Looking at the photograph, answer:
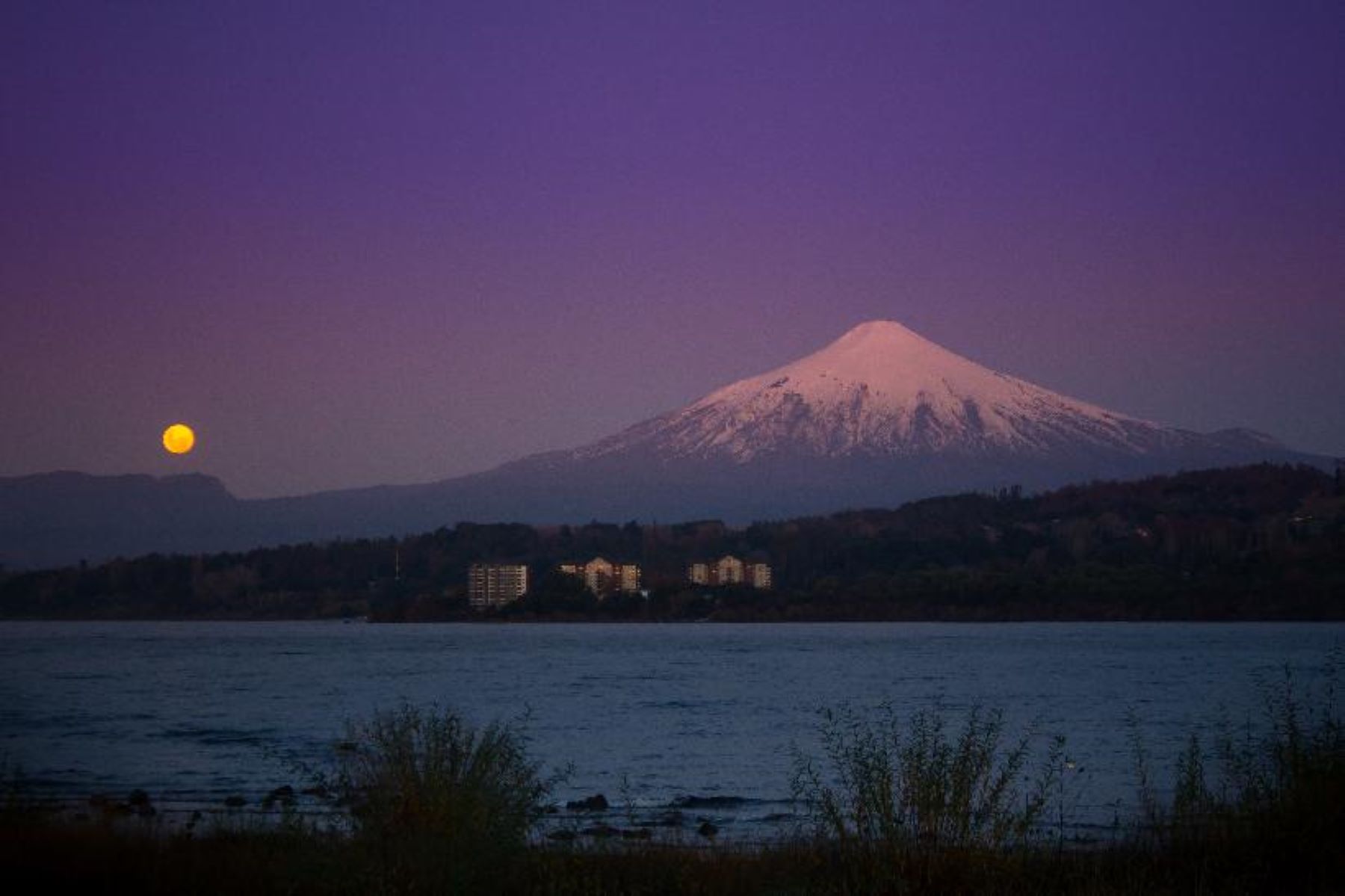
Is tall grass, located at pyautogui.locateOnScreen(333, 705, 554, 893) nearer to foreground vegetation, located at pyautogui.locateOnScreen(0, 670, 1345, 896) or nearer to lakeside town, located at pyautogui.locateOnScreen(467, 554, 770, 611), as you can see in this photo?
foreground vegetation, located at pyautogui.locateOnScreen(0, 670, 1345, 896)

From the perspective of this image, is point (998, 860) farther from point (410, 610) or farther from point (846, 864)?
point (410, 610)

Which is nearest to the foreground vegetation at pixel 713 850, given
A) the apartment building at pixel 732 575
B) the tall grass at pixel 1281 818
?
the tall grass at pixel 1281 818

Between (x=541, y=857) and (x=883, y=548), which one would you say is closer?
(x=541, y=857)

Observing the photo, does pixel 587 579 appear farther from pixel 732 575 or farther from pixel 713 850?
pixel 713 850

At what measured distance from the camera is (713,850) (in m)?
15.4

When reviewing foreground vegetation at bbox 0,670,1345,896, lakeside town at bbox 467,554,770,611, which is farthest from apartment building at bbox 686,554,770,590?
foreground vegetation at bbox 0,670,1345,896

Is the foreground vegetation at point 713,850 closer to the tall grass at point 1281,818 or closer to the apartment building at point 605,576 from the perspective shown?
the tall grass at point 1281,818

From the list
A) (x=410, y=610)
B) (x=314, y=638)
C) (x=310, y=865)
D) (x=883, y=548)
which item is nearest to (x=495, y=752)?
(x=310, y=865)

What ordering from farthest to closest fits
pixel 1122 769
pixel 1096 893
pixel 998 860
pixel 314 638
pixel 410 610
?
pixel 410 610
pixel 314 638
pixel 1122 769
pixel 998 860
pixel 1096 893

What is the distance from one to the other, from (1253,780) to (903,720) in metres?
26.2

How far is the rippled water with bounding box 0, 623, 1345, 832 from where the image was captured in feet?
94.0

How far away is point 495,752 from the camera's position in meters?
14.0

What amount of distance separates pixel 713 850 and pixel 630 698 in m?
38.2

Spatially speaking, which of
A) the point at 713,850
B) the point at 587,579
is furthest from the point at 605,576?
the point at 713,850
